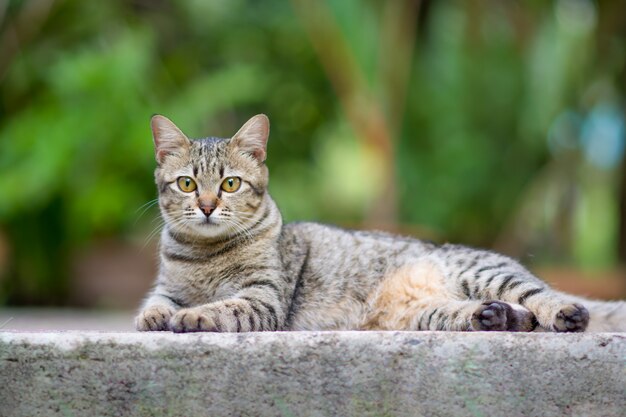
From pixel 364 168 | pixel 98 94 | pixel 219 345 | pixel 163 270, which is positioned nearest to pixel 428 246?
pixel 163 270

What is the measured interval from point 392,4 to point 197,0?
107 inches

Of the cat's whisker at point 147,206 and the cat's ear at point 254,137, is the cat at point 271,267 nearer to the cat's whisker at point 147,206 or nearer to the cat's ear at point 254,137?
the cat's ear at point 254,137

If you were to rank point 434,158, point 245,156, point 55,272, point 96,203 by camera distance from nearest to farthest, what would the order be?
point 245,156, point 96,203, point 55,272, point 434,158

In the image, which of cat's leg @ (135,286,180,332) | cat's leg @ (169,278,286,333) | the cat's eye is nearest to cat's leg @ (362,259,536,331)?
cat's leg @ (169,278,286,333)

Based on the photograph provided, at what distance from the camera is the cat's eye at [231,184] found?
4.02 meters

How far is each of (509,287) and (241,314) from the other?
1103 millimetres

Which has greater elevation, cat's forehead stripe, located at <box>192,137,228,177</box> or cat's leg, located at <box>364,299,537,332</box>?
cat's forehead stripe, located at <box>192,137,228,177</box>

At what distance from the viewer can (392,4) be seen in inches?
416

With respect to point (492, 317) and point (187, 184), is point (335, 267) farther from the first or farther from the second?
point (492, 317)

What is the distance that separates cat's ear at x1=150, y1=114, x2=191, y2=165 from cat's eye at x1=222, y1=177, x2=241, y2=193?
250 mm

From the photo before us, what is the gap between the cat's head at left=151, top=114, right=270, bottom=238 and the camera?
13.0 ft

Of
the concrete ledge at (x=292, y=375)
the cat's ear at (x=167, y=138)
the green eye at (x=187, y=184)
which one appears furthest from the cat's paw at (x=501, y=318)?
the cat's ear at (x=167, y=138)

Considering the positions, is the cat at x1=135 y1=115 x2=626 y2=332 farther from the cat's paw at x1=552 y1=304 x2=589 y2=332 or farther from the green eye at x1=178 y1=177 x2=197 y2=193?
the cat's paw at x1=552 y1=304 x2=589 y2=332

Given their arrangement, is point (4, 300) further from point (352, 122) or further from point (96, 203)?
point (352, 122)
